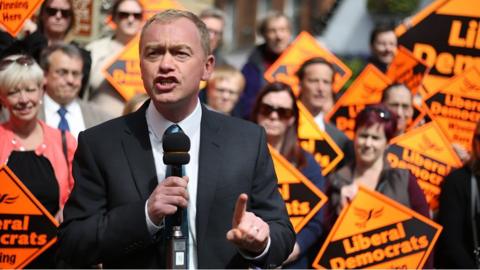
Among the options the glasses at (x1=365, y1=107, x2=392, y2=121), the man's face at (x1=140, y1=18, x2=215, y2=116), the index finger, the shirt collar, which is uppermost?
the glasses at (x1=365, y1=107, x2=392, y2=121)

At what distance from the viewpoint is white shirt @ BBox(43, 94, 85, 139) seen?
7.47 metres

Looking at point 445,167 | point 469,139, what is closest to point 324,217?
point 445,167

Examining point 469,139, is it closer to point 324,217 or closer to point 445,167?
point 445,167

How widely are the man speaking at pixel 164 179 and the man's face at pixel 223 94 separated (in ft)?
15.0

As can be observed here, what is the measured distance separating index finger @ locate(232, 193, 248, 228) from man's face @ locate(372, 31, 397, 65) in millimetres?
6776

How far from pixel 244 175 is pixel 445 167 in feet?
15.0

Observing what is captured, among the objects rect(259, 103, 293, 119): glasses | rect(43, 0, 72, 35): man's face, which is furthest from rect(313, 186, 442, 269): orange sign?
rect(43, 0, 72, 35): man's face

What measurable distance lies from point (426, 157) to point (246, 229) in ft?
16.0

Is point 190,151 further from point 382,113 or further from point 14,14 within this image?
point 382,113

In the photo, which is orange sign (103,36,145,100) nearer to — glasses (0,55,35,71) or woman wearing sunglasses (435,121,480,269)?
glasses (0,55,35,71)

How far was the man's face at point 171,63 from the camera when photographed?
395 cm

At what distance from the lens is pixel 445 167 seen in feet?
27.7

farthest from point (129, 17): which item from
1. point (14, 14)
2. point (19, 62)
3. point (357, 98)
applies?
point (14, 14)

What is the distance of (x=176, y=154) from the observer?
3.74 meters
